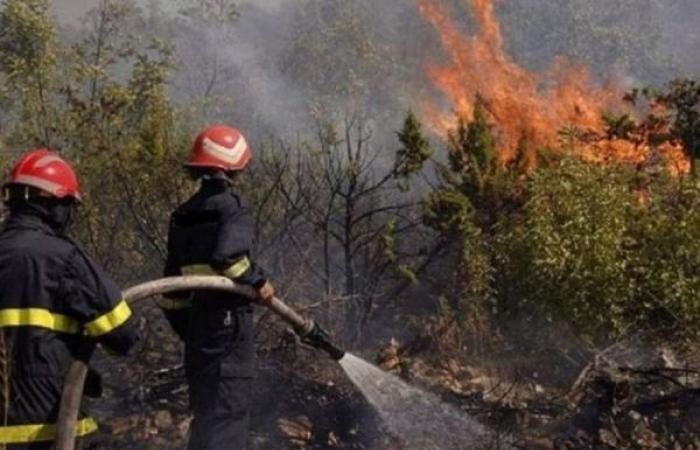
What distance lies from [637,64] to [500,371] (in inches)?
1219

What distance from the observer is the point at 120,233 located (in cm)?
793

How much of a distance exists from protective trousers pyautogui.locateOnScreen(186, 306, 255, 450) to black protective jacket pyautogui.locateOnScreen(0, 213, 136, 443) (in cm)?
111

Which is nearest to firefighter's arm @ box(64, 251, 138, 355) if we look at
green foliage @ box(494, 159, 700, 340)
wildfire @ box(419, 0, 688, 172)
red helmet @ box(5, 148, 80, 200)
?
red helmet @ box(5, 148, 80, 200)

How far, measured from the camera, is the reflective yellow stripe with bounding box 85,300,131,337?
310 cm

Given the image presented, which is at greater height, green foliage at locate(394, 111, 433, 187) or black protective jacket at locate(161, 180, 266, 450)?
green foliage at locate(394, 111, 433, 187)

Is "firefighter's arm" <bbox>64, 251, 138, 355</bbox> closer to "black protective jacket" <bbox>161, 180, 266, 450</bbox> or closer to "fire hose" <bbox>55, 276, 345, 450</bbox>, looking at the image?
"fire hose" <bbox>55, 276, 345, 450</bbox>

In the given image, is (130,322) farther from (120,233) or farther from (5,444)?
(120,233)

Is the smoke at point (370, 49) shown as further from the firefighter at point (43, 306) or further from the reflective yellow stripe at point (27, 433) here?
the reflective yellow stripe at point (27, 433)

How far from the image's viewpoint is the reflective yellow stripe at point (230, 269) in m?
4.00

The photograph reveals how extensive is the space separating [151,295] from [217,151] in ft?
3.06

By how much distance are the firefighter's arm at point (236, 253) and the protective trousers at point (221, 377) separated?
0.77 ft

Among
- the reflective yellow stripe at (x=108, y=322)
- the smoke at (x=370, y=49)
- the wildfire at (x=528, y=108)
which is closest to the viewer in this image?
the reflective yellow stripe at (x=108, y=322)

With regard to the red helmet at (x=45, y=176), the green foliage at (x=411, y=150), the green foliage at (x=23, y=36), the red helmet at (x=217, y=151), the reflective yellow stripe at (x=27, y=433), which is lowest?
the reflective yellow stripe at (x=27, y=433)

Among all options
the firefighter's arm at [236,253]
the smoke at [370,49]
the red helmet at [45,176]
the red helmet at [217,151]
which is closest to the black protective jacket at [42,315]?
the red helmet at [45,176]
